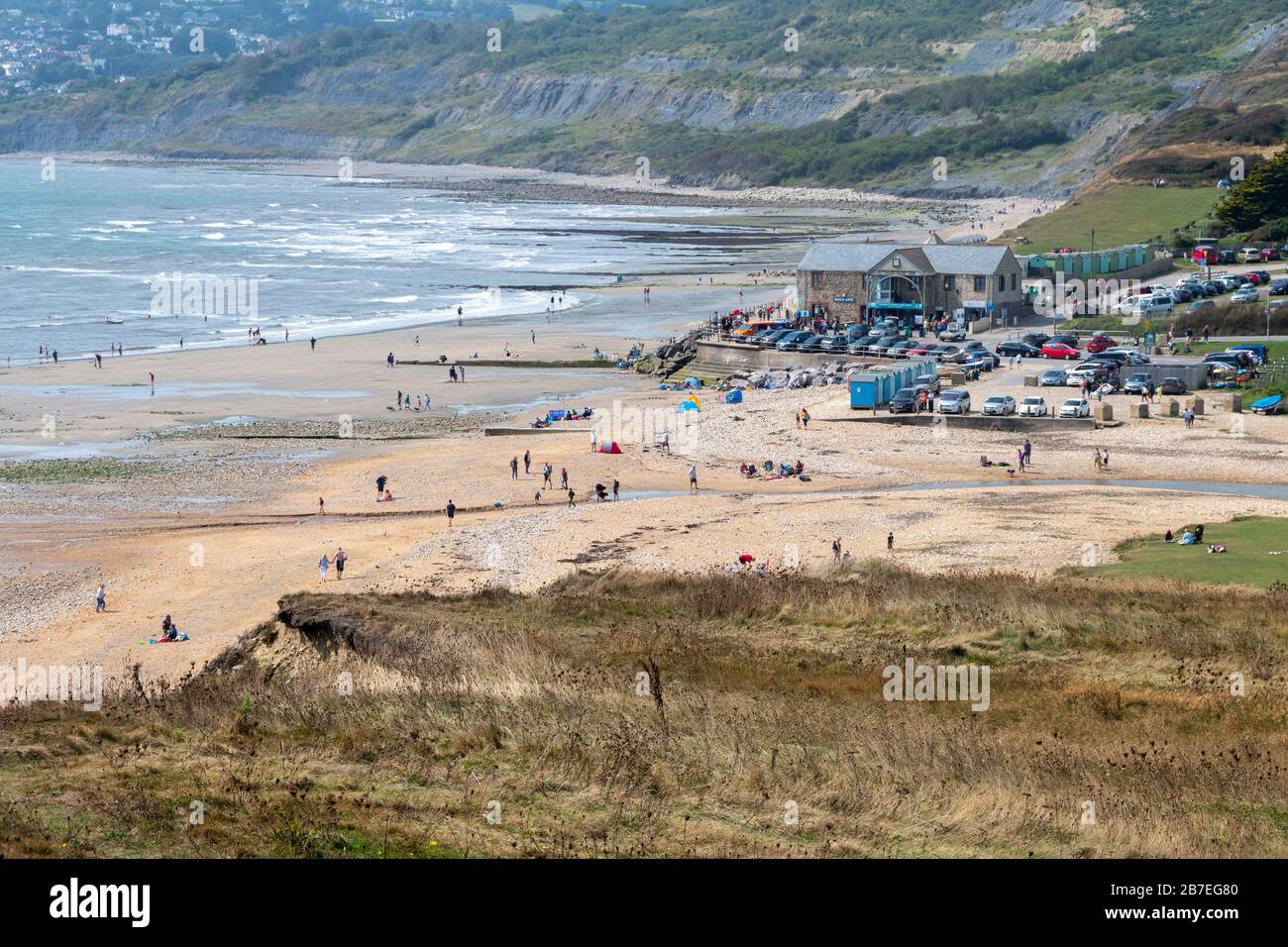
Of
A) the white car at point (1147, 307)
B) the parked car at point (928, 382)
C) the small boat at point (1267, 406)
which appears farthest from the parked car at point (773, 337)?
the small boat at point (1267, 406)

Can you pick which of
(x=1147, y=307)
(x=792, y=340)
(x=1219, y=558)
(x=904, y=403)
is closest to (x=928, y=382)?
(x=904, y=403)

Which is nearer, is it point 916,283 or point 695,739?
point 695,739

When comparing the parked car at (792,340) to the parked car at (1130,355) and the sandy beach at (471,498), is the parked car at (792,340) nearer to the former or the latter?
the sandy beach at (471,498)

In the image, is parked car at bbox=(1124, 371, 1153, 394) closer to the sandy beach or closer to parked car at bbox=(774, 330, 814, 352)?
the sandy beach

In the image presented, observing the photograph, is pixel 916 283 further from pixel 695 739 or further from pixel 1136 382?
pixel 695 739

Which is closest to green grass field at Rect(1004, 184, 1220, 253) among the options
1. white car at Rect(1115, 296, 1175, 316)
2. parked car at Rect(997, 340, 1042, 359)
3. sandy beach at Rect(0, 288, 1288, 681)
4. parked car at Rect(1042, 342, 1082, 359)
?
white car at Rect(1115, 296, 1175, 316)

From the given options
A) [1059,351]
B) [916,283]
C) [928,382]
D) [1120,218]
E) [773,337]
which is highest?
[1120,218]

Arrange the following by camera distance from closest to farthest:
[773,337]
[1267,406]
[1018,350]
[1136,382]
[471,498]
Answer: [471,498], [1267,406], [1136,382], [1018,350], [773,337]
